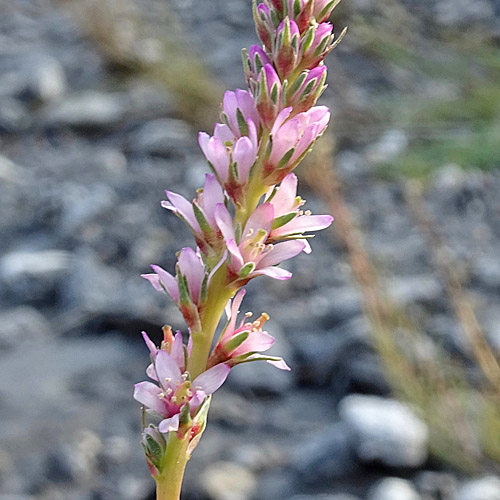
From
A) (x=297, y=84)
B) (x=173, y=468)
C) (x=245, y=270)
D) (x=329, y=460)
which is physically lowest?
(x=329, y=460)

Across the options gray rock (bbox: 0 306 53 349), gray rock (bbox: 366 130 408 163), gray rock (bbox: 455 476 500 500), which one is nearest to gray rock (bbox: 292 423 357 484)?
gray rock (bbox: 455 476 500 500)

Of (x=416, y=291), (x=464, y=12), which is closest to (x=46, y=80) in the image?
(x=464, y=12)

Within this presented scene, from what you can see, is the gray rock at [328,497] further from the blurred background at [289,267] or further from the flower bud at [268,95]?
the flower bud at [268,95]

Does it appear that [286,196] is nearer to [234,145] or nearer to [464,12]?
[234,145]

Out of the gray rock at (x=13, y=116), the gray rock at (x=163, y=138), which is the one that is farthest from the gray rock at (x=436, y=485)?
the gray rock at (x=13, y=116)

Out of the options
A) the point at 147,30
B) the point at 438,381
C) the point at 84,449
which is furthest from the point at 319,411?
the point at 147,30

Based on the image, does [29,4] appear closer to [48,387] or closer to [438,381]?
[48,387]
